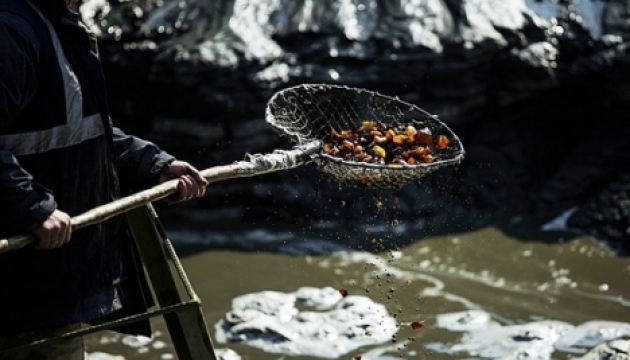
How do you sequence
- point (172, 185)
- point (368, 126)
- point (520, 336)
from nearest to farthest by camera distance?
point (172, 185) < point (368, 126) < point (520, 336)

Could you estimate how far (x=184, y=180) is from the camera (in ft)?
10.5

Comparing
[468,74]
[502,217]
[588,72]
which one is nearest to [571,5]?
[588,72]

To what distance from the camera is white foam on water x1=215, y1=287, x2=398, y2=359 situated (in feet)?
16.5

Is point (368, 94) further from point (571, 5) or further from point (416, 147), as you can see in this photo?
point (571, 5)

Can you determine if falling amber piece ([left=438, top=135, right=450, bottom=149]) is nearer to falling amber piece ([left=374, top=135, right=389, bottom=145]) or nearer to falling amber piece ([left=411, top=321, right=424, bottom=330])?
falling amber piece ([left=374, top=135, right=389, bottom=145])

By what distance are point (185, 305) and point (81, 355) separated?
1.75ft

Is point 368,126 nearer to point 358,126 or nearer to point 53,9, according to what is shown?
point 358,126

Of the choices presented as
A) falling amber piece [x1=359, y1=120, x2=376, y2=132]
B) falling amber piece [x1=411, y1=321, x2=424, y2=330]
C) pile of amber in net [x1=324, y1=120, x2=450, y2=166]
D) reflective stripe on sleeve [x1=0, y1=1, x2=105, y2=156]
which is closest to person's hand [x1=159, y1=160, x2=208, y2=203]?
reflective stripe on sleeve [x1=0, y1=1, x2=105, y2=156]

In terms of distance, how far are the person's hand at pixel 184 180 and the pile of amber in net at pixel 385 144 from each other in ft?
2.75

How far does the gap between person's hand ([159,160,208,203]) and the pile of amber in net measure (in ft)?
2.75

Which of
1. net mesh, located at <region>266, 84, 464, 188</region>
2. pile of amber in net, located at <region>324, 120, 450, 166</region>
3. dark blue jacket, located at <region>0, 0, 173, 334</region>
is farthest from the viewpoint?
pile of amber in net, located at <region>324, 120, 450, 166</region>

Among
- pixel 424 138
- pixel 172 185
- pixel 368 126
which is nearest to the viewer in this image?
pixel 172 185

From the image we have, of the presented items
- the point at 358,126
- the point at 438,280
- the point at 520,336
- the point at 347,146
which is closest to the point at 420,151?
the point at 347,146

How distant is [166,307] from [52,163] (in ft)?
1.93
